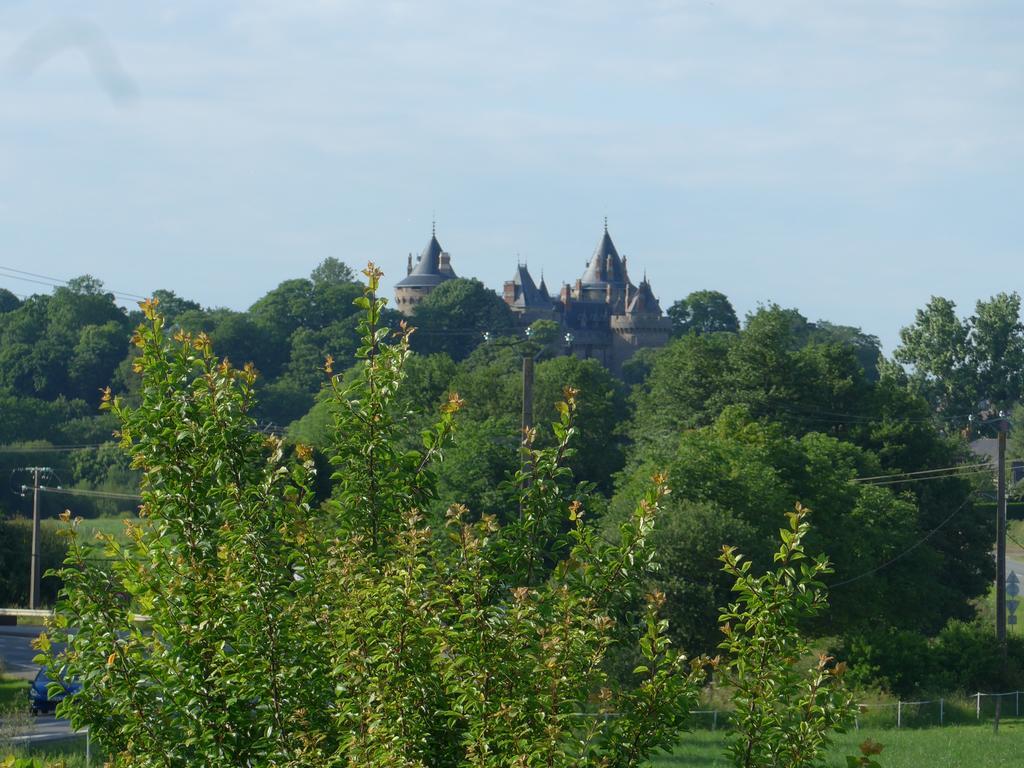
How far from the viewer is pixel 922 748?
3177cm

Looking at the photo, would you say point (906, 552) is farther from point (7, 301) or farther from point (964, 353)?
point (7, 301)

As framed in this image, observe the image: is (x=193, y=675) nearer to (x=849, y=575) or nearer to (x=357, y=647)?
(x=357, y=647)

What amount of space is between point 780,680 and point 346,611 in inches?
90.9

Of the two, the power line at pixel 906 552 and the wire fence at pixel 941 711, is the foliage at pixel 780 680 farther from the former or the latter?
the power line at pixel 906 552

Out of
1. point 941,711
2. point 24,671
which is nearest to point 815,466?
point 941,711

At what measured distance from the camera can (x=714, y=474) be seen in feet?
144

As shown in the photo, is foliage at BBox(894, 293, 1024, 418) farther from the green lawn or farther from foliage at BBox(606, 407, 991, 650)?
the green lawn

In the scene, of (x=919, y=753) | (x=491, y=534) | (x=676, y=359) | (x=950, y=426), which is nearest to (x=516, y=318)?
(x=950, y=426)

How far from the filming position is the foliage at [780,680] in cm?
744

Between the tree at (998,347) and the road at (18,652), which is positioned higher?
the tree at (998,347)

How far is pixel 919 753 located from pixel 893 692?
10.7 meters

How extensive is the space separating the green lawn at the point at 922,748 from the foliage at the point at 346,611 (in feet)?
61.9

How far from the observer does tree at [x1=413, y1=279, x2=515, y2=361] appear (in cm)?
16725

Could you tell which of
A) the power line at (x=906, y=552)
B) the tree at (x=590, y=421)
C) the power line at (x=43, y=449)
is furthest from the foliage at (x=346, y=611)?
the power line at (x=43, y=449)
